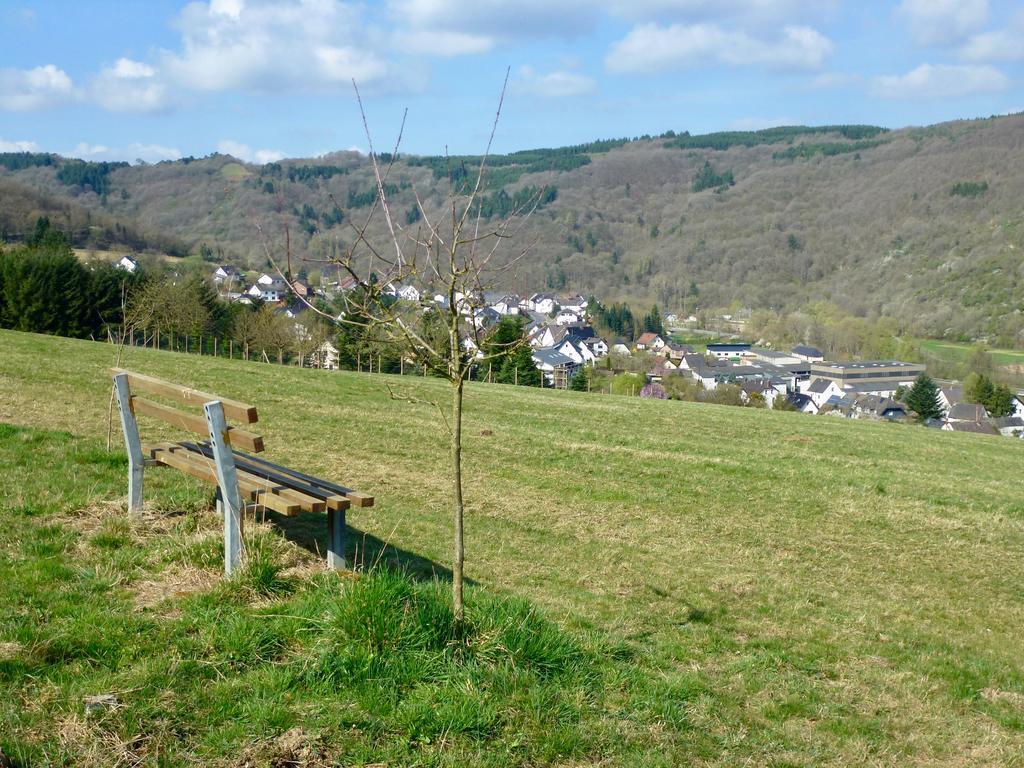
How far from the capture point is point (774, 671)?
5.55 m

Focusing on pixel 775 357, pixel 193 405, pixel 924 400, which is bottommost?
pixel 924 400

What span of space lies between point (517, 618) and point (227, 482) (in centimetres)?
195

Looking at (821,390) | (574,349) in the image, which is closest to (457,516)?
(574,349)

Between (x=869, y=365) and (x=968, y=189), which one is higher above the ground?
(x=968, y=189)

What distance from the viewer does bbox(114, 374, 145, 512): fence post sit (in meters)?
6.41

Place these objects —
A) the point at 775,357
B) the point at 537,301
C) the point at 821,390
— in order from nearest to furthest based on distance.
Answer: the point at 537,301 → the point at 821,390 → the point at 775,357

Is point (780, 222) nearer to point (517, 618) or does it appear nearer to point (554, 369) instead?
point (554, 369)

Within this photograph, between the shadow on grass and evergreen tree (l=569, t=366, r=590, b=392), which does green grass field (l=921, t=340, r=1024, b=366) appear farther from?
the shadow on grass

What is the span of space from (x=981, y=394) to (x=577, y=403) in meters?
58.5

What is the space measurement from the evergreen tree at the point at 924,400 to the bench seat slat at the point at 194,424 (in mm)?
64402

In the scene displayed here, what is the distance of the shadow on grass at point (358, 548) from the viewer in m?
6.66

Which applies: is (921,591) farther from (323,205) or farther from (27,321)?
(323,205)

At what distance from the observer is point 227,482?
205 inches

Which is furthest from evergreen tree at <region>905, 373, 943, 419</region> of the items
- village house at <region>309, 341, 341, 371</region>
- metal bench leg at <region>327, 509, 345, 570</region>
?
metal bench leg at <region>327, 509, 345, 570</region>
